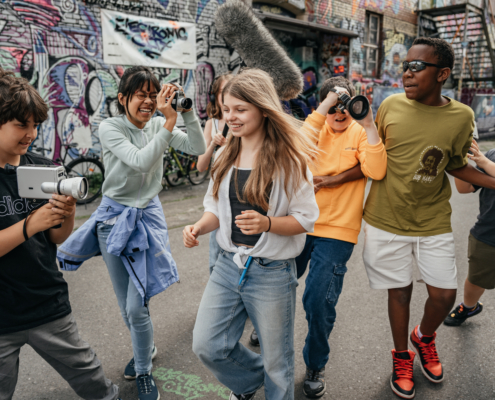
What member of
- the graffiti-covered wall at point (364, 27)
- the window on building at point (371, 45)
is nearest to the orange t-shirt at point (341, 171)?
the graffiti-covered wall at point (364, 27)

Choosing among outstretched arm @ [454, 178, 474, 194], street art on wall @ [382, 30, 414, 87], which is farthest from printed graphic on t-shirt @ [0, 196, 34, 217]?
street art on wall @ [382, 30, 414, 87]

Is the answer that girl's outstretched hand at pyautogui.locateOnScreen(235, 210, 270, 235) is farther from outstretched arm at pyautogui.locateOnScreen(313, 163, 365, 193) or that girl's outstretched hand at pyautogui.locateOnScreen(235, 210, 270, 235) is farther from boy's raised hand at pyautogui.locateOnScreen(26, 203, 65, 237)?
outstretched arm at pyautogui.locateOnScreen(313, 163, 365, 193)

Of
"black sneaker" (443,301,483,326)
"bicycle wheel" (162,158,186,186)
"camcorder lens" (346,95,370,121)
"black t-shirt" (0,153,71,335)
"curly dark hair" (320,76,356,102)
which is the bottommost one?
"black sneaker" (443,301,483,326)

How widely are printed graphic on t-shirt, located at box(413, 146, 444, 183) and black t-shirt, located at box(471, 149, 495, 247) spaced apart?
2.43ft

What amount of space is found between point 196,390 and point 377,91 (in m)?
14.3

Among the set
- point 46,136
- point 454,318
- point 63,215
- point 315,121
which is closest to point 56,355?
point 63,215

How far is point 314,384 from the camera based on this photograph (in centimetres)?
270

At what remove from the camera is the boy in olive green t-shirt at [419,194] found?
2.56 metres

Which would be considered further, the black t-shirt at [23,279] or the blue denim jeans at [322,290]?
the blue denim jeans at [322,290]

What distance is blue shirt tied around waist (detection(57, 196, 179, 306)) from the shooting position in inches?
100

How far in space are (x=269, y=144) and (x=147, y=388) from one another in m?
1.69

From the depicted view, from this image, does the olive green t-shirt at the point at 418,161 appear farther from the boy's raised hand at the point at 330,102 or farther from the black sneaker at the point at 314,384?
the black sneaker at the point at 314,384

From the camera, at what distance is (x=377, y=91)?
49.6 feet

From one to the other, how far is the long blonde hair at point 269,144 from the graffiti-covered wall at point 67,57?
7380mm
